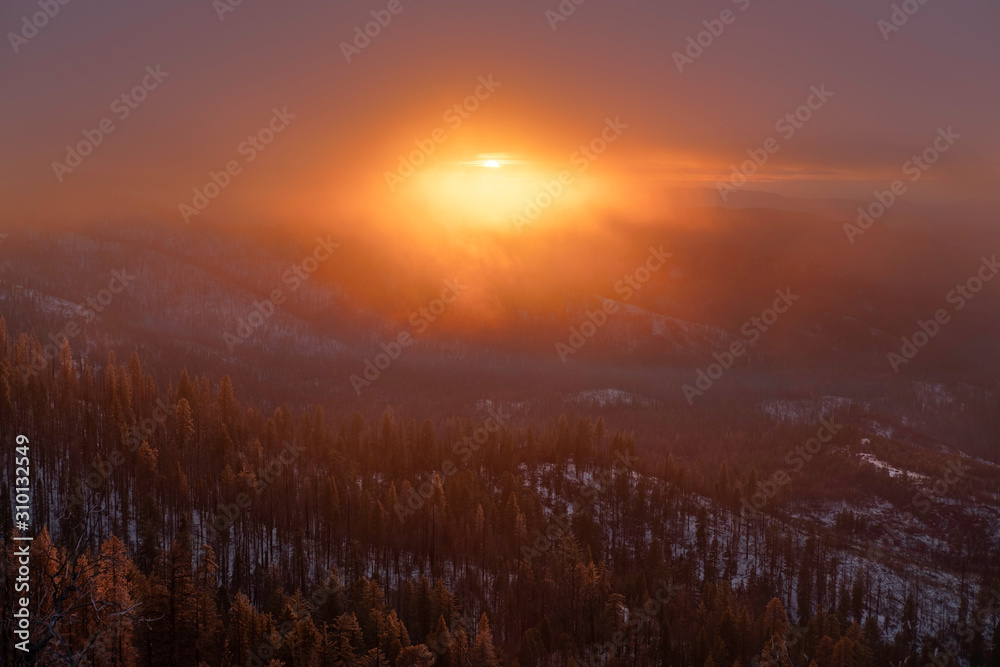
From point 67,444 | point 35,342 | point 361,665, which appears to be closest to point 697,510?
point 361,665

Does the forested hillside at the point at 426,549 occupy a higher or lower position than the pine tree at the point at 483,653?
higher

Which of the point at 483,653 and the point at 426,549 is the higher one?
the point at 426,549

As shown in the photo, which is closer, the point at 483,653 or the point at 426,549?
the point at 483,653

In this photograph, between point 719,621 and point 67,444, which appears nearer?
point 719,621

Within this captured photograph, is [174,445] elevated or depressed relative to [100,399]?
depressed

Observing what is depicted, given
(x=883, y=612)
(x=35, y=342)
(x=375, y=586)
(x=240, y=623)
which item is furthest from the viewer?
(x=35, y=342)

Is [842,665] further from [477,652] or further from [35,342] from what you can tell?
[35,342]

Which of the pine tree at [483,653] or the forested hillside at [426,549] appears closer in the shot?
the forested hillside at [426,549]

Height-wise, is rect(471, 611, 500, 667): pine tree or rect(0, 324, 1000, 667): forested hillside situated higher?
rect(0, 324, 1000, 667): forested hillside

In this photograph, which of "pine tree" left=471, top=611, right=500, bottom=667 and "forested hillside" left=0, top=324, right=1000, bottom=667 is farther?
"pine tree" left=471, top=611, right=500, bottom=667

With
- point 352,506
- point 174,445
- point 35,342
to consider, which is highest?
point 35,342

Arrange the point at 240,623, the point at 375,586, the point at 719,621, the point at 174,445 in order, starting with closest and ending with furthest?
the point at 240,623
the point at 375,586
the point at 719,621
the point at 174,445
